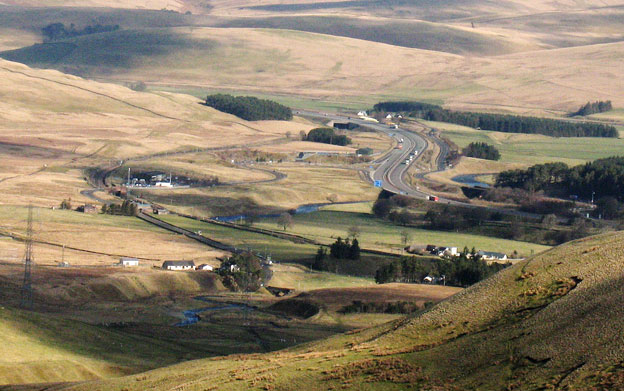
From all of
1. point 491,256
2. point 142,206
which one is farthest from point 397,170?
point 491,256

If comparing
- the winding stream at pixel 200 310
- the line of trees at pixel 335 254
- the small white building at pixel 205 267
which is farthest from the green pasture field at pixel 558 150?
the winding stream at pixel 200 310

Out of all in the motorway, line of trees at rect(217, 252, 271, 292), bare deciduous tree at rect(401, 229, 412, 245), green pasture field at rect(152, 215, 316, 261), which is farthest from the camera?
the motorway

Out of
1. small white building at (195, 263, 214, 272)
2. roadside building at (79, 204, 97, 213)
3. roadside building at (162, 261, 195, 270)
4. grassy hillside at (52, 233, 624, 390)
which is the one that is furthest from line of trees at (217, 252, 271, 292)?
grassy hillside at (52, 233, 624, 390)

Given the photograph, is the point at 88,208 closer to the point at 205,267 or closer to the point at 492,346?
the point at 205,267

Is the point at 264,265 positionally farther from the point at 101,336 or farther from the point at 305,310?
the point at 101,336

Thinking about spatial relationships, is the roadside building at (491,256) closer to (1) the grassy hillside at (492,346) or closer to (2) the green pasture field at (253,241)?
(2) the green pasture field at (253,241)

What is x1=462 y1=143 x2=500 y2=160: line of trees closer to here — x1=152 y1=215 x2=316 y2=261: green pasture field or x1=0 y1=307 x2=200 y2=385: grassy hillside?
x1=152 y1=215 x2=316 y2=261: green pasture field

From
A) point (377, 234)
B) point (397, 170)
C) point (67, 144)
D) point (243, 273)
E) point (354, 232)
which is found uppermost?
point (243, 273)
